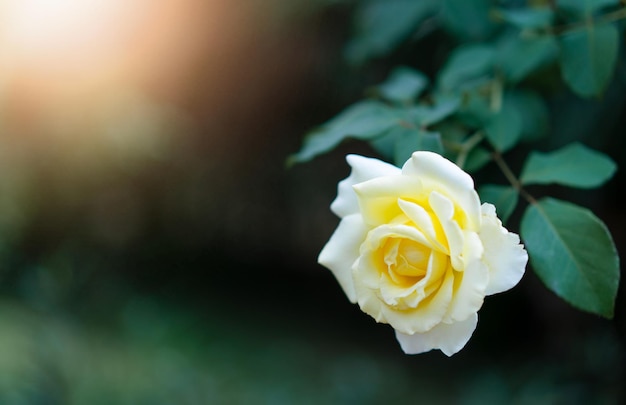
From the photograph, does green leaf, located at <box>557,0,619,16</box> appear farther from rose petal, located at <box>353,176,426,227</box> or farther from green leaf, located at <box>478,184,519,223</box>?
rose petal, located at <box>353,176,426,227</box>

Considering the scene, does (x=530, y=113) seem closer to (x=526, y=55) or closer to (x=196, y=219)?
(x=526, y=55)

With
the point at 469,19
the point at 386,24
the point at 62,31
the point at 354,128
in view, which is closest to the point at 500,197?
the point at 354,128

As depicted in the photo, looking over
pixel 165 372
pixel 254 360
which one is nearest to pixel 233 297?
pixel 254 360

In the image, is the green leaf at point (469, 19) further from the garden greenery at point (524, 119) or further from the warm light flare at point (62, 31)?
the warm light flare at point (62, 31)

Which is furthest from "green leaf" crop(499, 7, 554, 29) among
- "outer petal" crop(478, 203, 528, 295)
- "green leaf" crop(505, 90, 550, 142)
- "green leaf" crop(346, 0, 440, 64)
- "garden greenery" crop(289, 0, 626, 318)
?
"outer petal" crop(478, 203, 528, 295)

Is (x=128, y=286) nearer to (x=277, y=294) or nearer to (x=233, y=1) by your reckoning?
(x=277, y=294)

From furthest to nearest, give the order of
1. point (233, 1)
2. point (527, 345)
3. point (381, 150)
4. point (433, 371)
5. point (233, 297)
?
point (233, 297)
point (433, 371)
point (527, 345)
point (233, 1)
point (381, 150)
